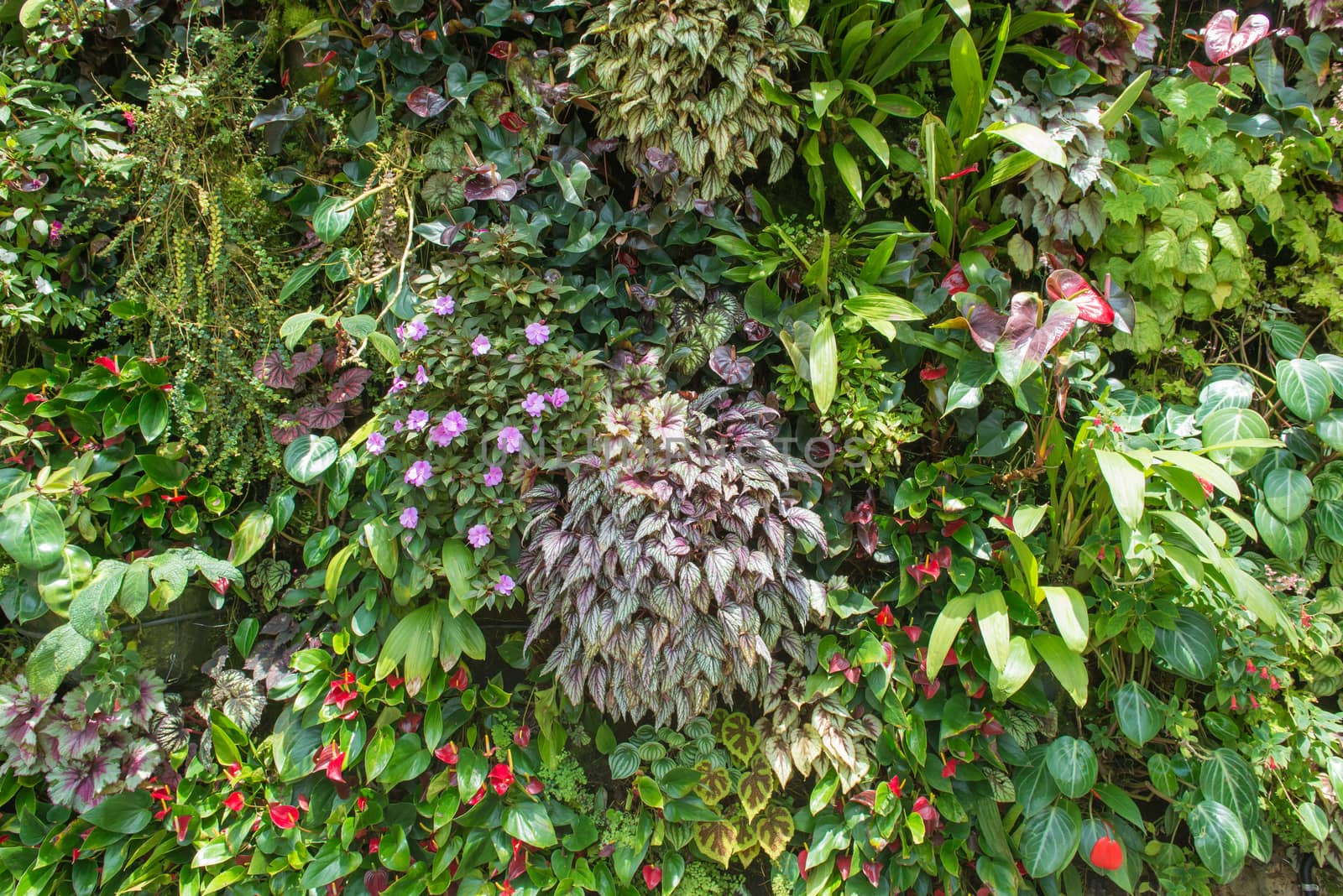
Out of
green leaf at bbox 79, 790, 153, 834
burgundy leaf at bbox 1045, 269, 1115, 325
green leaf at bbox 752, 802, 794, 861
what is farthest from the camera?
green leaf at bbox 752, 802, 794, 861

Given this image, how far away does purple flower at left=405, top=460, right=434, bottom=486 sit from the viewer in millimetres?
1881

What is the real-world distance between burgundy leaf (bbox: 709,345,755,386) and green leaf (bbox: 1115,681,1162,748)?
1.30 metres

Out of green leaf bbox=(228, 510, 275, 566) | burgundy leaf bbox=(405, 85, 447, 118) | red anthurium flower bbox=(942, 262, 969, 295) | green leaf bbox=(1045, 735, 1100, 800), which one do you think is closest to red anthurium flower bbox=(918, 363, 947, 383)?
red anthurium flower bbox=(942, 262, 969, 295)

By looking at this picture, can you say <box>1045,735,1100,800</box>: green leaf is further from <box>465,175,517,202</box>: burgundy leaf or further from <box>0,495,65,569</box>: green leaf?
<box>0,495,65,569</box>: green leaf

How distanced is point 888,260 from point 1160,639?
4.07ft

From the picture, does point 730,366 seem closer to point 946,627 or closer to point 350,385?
point 946,627

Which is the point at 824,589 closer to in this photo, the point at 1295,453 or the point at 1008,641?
the point at 1008,641

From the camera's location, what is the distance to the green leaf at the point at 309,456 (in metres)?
1.95

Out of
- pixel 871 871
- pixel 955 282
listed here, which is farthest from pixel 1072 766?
pixel 955 282

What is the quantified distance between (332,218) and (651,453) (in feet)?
3.54

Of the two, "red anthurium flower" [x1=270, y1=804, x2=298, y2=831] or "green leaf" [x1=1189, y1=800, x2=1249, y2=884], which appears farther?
"red anthurium flower" [x1=270, y1=804, x2=298, y2=831]

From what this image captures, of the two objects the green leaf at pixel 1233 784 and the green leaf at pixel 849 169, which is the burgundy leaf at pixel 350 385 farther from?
the green leaf at pixel 1233 784

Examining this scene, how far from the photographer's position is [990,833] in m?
2.07

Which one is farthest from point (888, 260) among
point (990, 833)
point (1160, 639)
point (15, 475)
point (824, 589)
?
point (15, 475)
